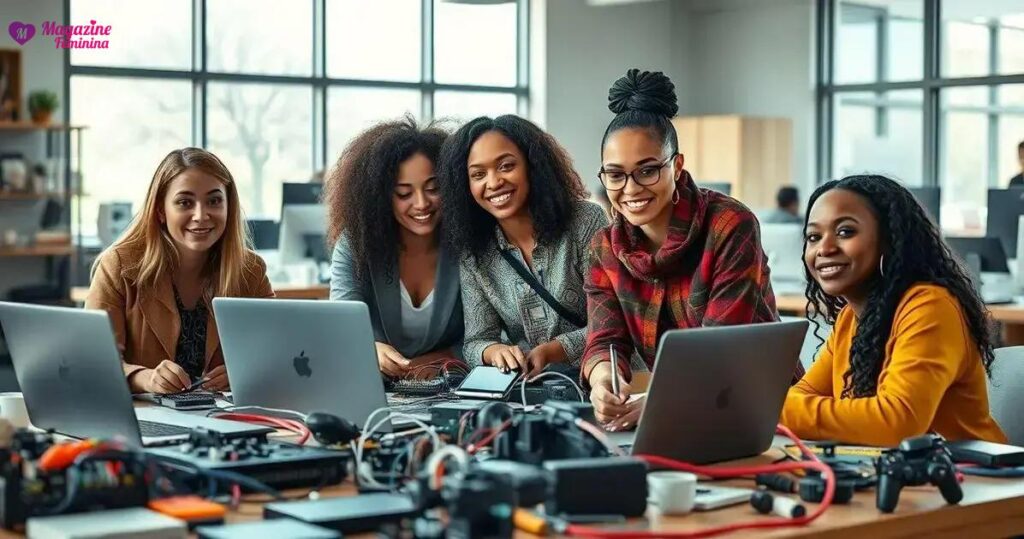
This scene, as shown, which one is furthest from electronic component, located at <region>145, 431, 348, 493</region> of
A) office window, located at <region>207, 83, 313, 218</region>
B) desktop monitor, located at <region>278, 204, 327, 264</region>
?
office window, located at <region>207, 83, 313, 218</region>

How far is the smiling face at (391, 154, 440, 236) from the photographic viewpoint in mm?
3449

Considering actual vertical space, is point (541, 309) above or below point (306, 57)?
below

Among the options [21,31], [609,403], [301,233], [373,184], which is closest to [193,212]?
[373,184]

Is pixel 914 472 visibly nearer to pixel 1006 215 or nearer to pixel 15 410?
pixel 15 410

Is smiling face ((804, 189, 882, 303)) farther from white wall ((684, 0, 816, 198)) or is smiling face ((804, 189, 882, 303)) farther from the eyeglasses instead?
white wall ((684, 0, 816, 198))

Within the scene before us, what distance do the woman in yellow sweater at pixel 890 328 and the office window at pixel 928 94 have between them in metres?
8.48

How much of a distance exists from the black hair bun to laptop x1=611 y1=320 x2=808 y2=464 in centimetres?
86

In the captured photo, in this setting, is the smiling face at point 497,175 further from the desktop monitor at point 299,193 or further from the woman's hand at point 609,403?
the desktop monitor at point 299,193

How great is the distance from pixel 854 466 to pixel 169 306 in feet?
5.86

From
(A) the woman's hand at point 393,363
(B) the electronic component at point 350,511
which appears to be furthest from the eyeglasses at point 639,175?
(B) the electronic component at point 350,511

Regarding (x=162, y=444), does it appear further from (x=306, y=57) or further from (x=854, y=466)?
(x=306, y=57)

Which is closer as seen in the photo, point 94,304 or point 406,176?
point 94,304

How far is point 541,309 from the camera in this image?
337cm

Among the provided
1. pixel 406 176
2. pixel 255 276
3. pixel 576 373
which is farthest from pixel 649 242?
pixel 255 276
